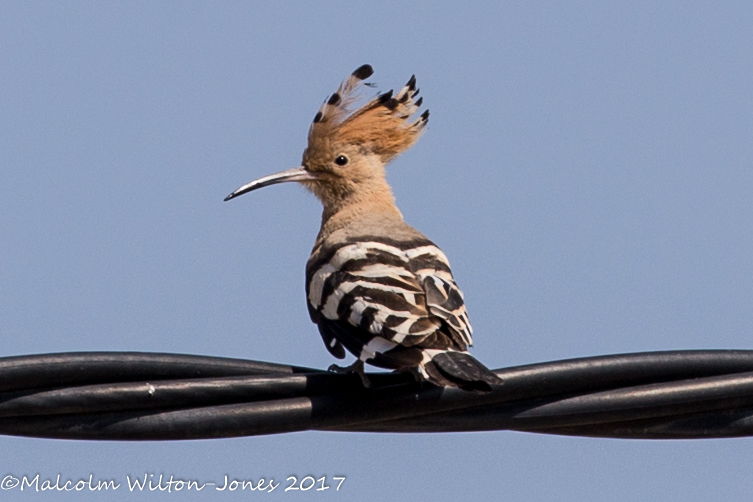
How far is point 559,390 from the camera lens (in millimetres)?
2928

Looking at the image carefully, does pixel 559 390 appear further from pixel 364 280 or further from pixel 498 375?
pixel 364 280

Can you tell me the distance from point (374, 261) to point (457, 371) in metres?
1.02

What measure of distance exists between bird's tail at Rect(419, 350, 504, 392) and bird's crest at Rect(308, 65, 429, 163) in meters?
2.26

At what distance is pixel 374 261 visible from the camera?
4.00 metres

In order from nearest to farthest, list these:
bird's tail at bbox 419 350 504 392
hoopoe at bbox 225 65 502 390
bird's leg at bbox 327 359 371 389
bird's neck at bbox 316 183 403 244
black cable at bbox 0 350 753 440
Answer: black cable at bbox 0 350 753 440 → bird's tail at bbox 419 350 504 392 → bird's leg at bbox 327 359 371 389 → hoopoe at bbox 225 65 502 390 → bird's neck at bbox 316 183 403 244

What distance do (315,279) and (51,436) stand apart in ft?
5.03

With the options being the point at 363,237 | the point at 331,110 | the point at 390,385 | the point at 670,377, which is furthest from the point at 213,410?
the point at 331,110

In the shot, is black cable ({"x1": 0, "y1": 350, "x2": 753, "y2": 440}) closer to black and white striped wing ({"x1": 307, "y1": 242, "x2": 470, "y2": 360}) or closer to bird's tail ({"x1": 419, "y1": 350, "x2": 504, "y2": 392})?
bird's tail ({"x1": 419, "y1": 350, "x2": 504, "y2": 392})

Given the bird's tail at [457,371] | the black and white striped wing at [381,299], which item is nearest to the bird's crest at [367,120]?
the black and white striped wing at [381,299]

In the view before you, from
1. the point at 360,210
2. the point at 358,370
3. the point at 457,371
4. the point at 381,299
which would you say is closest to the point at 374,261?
the point at 381,299

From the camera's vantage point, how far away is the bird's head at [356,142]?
541 centimetres

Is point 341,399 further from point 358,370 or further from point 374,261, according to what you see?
point 374,261

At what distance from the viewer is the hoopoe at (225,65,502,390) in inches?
134

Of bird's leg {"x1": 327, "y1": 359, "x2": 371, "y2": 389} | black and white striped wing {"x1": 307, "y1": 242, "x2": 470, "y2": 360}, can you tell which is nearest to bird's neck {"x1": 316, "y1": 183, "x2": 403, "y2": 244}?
black and white striped wing {"x1": 307, "y1": 242, "x2": 470, "y2": 360}
